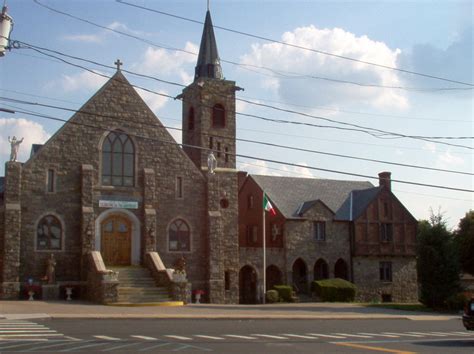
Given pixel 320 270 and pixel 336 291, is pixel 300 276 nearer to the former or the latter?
pixel 320 270

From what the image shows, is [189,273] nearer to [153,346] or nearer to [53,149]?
[53,149]

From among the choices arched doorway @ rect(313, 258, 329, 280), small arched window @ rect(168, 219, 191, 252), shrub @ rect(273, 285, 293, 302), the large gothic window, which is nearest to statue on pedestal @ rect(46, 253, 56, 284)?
the large gothic window

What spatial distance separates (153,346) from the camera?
49.0 ft

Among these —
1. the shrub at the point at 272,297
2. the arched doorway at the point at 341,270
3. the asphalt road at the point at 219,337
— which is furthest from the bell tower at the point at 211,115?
the asphalt road at the point at 219,337

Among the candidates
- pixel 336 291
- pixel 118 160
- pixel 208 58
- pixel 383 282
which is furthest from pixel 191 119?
pixel 383 282

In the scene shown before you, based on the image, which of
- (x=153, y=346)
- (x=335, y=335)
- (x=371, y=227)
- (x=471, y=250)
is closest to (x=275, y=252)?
(x=371, y=227)

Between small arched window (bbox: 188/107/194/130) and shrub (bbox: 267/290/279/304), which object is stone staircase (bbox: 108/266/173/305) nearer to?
shrub (bbox: 267/290/279/304)

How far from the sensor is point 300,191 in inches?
2042

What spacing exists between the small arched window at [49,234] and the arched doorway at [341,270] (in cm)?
2200

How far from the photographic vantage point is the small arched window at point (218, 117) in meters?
46.8

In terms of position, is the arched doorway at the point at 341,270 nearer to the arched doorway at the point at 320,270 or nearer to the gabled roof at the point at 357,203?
the arched doorway at the point at 320,270

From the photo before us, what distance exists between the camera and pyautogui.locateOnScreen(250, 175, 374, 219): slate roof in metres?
49.5

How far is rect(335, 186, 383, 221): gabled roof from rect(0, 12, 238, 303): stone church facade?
12888 mm

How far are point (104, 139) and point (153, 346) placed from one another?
75.9 feet
